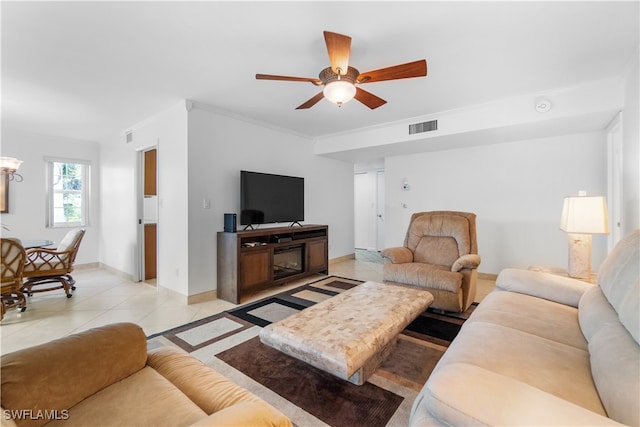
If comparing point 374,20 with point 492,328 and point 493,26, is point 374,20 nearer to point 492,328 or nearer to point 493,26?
point 493,26

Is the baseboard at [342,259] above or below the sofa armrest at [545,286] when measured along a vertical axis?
below

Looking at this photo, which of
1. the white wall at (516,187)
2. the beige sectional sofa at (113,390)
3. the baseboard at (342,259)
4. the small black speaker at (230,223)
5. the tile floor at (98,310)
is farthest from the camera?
the baseboard at (342,259)

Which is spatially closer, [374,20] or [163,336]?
[374,20]

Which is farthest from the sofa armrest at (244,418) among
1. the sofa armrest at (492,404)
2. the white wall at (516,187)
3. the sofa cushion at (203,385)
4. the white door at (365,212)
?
the white door at (365,212)

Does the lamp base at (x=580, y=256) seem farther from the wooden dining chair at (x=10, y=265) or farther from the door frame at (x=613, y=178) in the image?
the wooden dining chair at (x=10, y=265)

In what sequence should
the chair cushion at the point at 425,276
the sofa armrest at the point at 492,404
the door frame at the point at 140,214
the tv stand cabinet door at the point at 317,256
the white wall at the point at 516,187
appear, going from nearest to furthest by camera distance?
the sofa armrest at the point at 492,404
the chair cushion at the point at 425,276
the white wall at the point at 516,187
the door frame at the point at 140,214
the tv stand cabinet door at the point at 317,256

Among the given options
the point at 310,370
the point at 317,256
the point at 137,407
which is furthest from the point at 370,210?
the point at 137,407

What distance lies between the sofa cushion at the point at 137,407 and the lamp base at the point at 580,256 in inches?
116

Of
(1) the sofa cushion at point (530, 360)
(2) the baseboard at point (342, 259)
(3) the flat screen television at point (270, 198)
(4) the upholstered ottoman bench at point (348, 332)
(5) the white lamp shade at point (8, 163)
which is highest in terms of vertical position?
(5) the white lamp shade at point (8, 163)

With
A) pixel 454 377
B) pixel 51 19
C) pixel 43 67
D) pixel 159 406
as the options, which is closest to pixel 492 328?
pixel 454 377

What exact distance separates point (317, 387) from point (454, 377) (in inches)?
43.8

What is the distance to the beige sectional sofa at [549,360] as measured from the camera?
756mm

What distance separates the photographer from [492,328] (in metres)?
1.46

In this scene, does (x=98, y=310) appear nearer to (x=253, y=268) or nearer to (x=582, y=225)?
(x=253, y=268)
